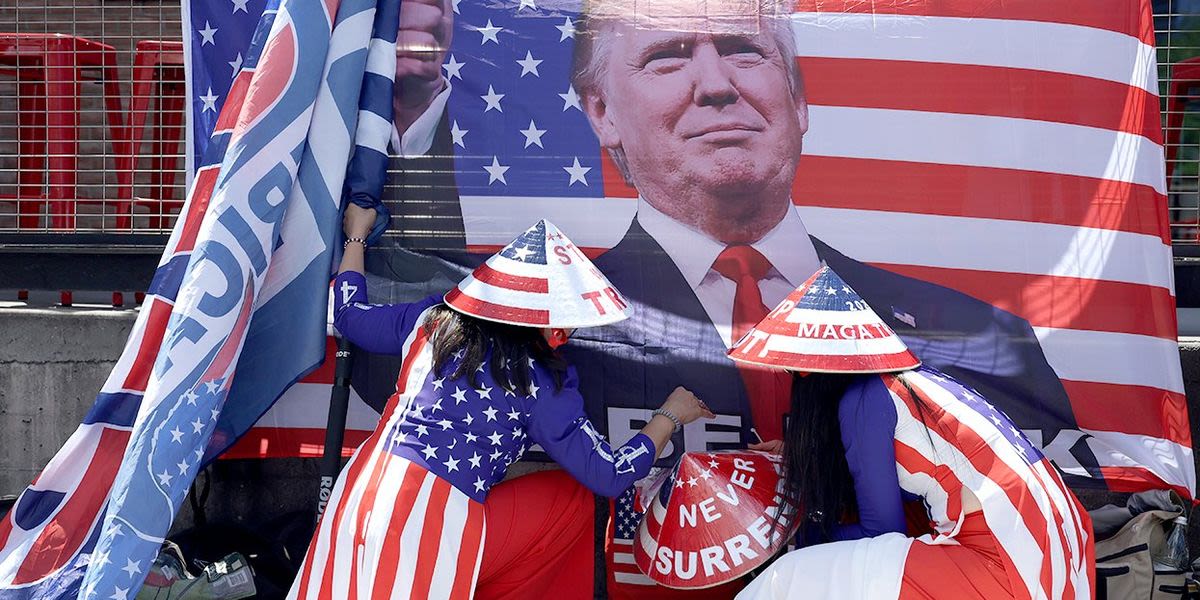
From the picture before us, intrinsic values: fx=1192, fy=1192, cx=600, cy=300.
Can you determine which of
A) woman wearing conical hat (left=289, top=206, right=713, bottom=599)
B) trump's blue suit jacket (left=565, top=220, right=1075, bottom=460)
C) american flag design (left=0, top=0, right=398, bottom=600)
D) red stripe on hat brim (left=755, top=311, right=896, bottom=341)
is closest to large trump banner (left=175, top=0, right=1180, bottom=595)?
trump's blue suit jacket (left=565, top=220, right=1075, bottom=460)

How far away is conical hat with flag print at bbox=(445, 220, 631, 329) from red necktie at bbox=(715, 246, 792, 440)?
0.62 metres

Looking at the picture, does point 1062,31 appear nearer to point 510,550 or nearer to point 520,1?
point 520,1

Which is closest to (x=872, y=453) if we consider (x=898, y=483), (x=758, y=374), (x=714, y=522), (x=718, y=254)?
(x=898, y=483)

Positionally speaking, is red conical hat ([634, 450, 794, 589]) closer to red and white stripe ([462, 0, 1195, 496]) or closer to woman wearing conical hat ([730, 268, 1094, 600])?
woman wearing conical hat ([730, 268, 1094, 600])

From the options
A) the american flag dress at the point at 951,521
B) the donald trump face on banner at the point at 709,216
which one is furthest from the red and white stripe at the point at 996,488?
the donald trump face on banner at the point at 709,216

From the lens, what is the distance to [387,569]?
3152 mm

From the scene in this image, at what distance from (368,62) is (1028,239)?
91.7 inches

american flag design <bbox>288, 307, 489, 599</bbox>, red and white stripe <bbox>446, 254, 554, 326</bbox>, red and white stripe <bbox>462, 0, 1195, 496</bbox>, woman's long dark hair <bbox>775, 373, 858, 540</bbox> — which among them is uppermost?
red and white stripe <bbox>462, 0, 1195, 496</bbox>

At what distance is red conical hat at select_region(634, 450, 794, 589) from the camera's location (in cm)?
337

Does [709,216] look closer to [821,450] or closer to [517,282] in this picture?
[517,282]

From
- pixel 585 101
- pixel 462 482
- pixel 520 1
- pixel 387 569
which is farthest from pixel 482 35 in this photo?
pixel 387 569

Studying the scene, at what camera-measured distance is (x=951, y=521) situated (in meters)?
3.08

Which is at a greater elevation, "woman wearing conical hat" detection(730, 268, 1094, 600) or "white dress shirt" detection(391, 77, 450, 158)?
"white dress shirt" detection(391, 77, 450, 158)

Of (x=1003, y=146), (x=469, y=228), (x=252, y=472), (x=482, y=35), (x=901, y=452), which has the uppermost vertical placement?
(x=482, y=35)
